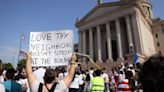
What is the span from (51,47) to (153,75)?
494 cm

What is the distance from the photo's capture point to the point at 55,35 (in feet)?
21.6

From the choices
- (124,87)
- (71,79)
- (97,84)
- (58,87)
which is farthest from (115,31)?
(58,87)

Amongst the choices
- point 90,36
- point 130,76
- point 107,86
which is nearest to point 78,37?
point 90,36

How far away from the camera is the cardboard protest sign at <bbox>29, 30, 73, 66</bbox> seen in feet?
21.1

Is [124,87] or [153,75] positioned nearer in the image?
[153,75]

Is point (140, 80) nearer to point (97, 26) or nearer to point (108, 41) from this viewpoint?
point (108, 41)

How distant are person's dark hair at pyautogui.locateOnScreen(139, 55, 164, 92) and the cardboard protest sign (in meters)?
4.66

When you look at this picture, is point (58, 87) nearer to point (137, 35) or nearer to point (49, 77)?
point (49, 77)

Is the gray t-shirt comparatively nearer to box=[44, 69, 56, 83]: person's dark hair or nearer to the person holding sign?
the person holding sign

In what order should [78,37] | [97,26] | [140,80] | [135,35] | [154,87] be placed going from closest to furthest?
1. [154,87]
2. [140,80]
3. [135,35]
4. [97,26]
5. [78,37]

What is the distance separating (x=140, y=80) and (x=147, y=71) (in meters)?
0.11

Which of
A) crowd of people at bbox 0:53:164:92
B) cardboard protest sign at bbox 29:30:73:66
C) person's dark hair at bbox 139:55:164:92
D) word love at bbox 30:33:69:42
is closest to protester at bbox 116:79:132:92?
crowd of people at bbox 0:53:164:92

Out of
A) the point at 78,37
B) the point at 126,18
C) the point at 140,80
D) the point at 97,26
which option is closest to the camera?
the point at 140,80

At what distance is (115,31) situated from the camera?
171ft
